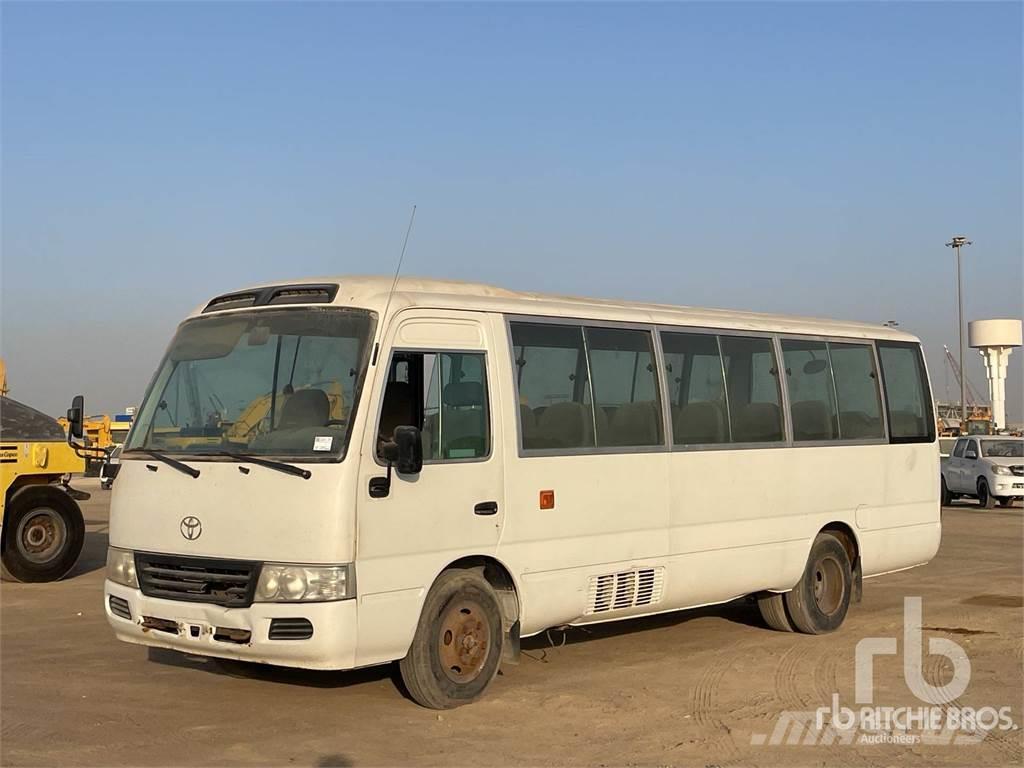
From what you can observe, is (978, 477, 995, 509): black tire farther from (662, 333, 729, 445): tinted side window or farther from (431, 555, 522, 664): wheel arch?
(431, 555, 522, 664): wheel arch

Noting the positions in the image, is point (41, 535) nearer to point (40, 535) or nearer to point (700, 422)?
point (40, 535)

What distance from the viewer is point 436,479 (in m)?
8.60

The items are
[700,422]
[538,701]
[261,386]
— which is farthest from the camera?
[700,422]

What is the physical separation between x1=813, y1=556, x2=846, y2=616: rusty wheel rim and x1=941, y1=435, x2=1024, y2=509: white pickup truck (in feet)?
64.7

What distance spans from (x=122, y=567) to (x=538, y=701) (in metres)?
3.01

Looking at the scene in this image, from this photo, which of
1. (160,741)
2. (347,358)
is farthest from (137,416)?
(160,741)

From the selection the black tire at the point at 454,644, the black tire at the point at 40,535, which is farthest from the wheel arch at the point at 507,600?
the black tire at the point at 40,535

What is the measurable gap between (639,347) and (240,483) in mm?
3796

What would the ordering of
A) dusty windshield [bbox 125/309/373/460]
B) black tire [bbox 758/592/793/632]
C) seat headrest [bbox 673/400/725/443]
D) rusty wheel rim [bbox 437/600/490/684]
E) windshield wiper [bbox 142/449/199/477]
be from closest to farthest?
dusty windshield [bbox 125/309/373/460]
windshield wiper [bbox 142/449/199/477]
rusty wheel rim [bbox 437/600/490/684]
seat headrest [bbox 673/400/725/443]
black tire [bbox 758/592/793/632]

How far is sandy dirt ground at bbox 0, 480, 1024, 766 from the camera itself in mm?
7531

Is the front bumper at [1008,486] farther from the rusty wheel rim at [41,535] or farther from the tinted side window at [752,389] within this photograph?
the rusty wheel rim at [41,535]

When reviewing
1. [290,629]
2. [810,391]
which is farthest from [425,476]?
[810,391]

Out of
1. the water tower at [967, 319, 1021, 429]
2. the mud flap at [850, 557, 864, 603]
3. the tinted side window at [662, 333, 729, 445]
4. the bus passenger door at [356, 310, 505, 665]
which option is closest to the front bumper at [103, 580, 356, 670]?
the bus passenger door at [356, 310, 505, 665]

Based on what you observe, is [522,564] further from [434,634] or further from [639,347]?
[639,347]
